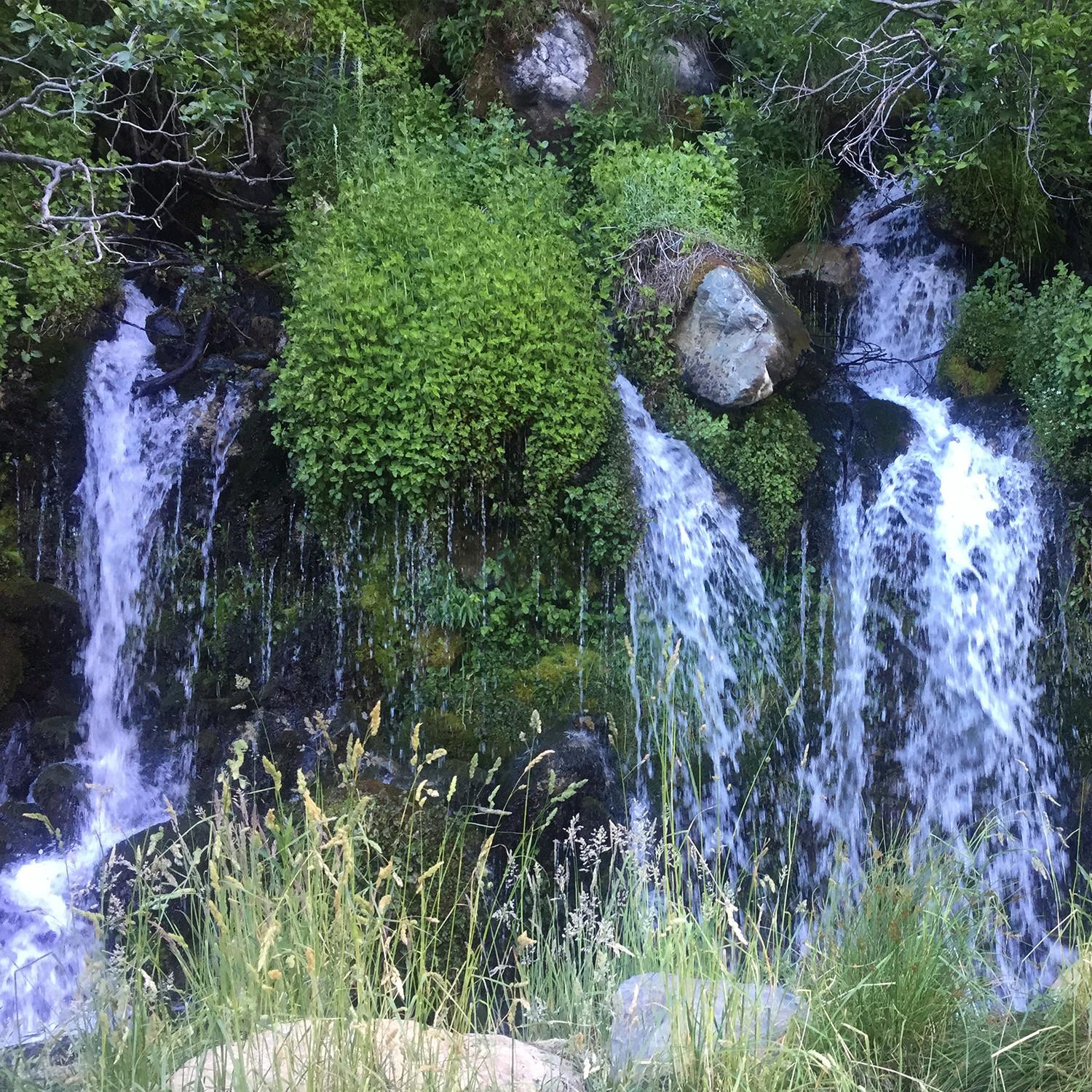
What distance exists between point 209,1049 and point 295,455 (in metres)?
4.27

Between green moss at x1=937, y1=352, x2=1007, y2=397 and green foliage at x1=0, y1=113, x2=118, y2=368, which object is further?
green moss at x1=937, y1=352, x2=1007, y2=397

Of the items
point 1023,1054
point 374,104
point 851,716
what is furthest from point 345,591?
point 1023,1054

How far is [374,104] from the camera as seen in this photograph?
710 centimetres

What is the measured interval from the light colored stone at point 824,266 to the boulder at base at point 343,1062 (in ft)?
21.8

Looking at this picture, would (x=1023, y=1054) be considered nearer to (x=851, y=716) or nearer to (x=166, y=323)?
(x=851, y=716)

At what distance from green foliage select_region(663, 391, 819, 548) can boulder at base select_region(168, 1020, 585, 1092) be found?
4571mm

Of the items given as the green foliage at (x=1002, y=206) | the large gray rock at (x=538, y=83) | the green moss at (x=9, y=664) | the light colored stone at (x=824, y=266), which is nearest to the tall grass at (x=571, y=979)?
the green moss at (x=9, y=664)

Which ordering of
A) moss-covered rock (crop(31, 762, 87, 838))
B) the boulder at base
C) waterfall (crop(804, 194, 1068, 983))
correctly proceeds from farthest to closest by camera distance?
waterfall (crop(804, 194, 1068, 983))
moss-covered rock (crop(31, 762, 87, 838))
the boulder at base

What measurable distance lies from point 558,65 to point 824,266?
2.61 metres

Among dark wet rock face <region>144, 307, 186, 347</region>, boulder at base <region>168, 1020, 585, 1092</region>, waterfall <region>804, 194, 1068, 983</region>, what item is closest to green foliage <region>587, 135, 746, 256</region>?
waterfall <region>804, 194, 1068, 983</region>

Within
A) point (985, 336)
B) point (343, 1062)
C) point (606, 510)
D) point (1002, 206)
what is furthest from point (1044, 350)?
point (343, 1062)

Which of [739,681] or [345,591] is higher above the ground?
[345,591]

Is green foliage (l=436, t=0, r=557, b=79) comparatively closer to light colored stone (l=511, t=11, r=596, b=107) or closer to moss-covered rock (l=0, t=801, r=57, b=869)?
light colored stone (l=511, t=11, r=596, b=107)

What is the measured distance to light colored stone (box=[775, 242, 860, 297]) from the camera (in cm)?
767
